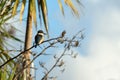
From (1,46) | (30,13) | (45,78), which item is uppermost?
(30,13)

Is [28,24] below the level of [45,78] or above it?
above

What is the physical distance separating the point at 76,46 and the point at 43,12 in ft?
21.5

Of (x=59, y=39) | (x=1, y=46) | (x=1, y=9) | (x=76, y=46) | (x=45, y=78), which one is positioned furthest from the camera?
(x=1, y=46)

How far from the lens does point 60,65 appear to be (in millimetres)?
9266

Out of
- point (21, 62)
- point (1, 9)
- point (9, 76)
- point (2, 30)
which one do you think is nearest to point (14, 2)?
point (2, 30)

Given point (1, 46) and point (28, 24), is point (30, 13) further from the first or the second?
point (1, 46)

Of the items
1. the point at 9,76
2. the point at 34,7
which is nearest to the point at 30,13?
the point at 34,7

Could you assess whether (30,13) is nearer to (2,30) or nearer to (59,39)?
(2,30)

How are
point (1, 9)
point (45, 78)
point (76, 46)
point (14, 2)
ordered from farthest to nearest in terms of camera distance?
point (14, 2), point (1, 9), point (45, 78), point (76, 46)

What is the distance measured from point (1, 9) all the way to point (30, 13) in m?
3.36

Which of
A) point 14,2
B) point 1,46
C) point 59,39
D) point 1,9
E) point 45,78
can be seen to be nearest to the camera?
point 59,39

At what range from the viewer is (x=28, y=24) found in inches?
596

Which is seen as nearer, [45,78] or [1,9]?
[45,78]

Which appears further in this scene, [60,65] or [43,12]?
[43,12]
